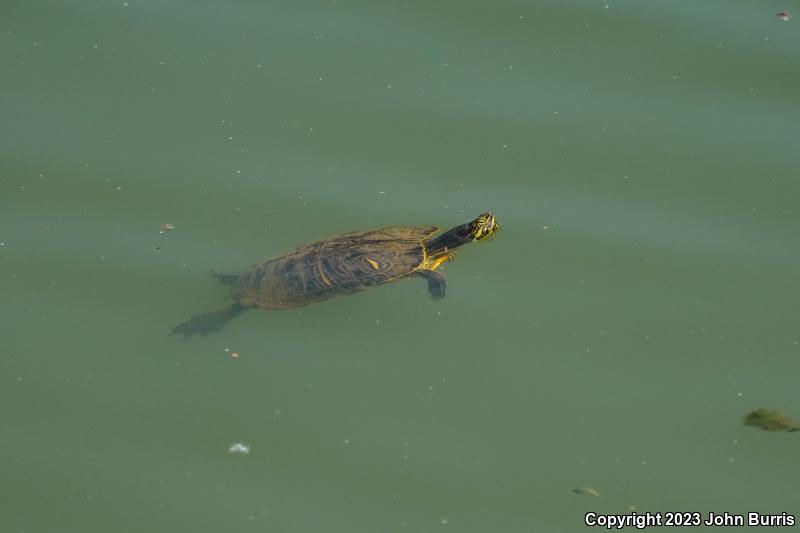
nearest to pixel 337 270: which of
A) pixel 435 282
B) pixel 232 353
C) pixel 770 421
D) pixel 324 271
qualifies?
pixel 324 271

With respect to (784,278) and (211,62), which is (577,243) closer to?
(784,278)

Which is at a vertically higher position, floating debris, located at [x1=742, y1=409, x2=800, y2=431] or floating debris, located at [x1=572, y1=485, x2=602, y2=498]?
floating debris, located at [x1=742, y1=409, x2=800, y2=431]

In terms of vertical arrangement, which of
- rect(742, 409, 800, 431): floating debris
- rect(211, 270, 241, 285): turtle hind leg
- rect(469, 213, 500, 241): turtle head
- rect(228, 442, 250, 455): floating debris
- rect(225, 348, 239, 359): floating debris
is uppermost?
rect(469, 213, 500, 241): turtle head

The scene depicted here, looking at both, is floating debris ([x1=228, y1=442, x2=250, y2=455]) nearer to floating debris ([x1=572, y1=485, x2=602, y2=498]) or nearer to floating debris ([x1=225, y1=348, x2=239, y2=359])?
floating debris ([x1=225, y1=348, x2=239, y2=359])

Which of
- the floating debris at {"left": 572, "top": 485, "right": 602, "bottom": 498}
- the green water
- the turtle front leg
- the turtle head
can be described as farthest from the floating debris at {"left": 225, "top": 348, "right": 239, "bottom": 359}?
the floating debris at {"left": 572, "top": 485, "right": 602, "bottom": 498}

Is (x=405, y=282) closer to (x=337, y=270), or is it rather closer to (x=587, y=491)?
(x=337, y=270)

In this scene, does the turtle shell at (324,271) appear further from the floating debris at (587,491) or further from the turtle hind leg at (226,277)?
the floating debris at (587,491)
